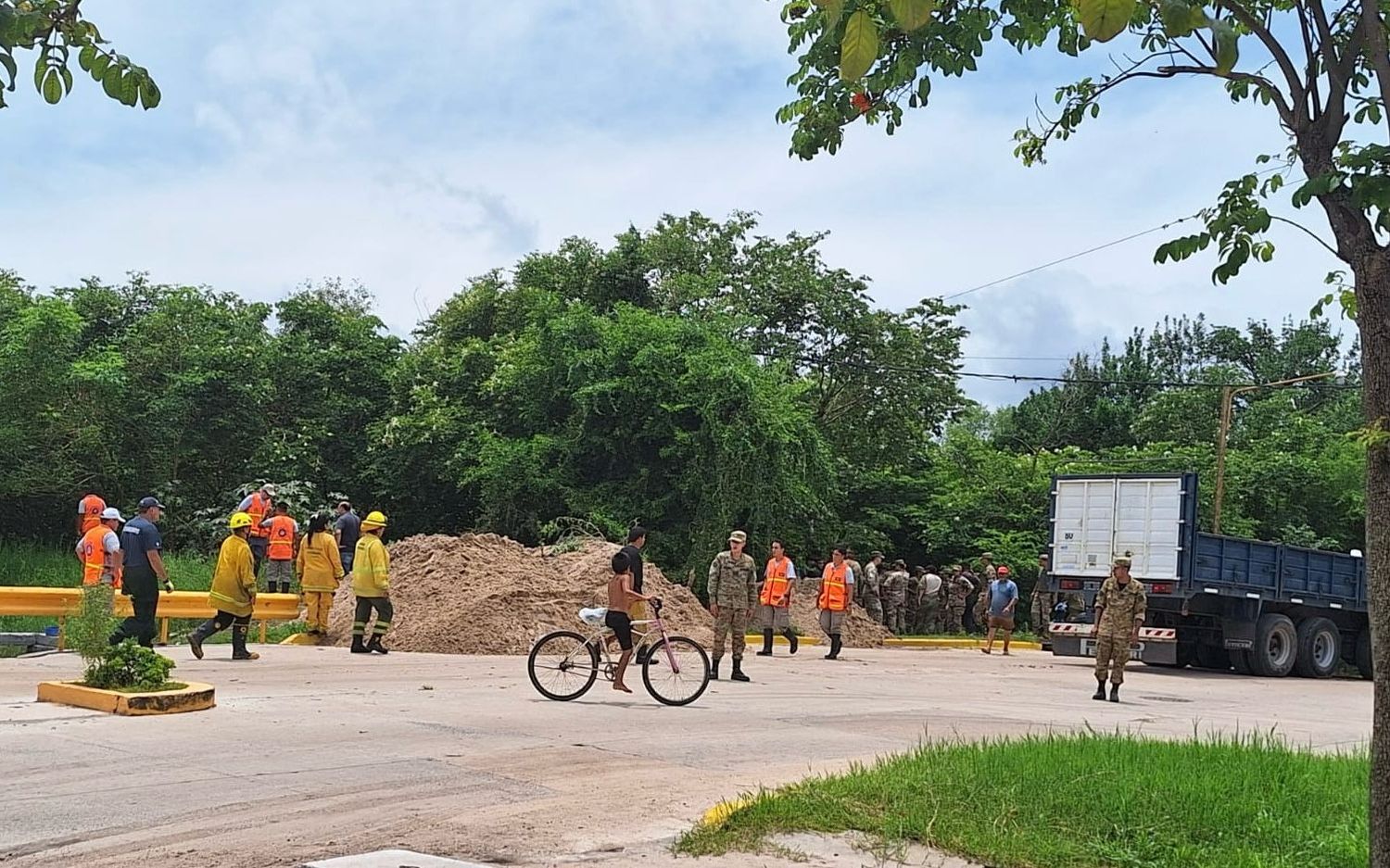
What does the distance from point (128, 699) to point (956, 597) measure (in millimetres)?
22822

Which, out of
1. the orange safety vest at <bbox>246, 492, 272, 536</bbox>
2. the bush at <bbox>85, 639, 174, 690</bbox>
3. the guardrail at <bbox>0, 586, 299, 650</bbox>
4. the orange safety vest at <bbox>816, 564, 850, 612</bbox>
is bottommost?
the bush at <bbox>85, 639, 174, 690</bbox>

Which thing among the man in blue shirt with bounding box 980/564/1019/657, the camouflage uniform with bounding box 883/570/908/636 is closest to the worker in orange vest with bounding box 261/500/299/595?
the man in blue shirt with bounding box 980/564/1019/657

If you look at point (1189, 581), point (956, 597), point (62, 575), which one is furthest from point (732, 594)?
point (956, 597)

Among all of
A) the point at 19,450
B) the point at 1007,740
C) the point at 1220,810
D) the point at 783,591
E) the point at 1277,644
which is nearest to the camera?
the point at 1220,810

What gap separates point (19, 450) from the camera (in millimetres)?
29375

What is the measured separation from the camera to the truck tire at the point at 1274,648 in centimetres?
2267

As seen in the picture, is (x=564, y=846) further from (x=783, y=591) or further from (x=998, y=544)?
(x=998, y=544)

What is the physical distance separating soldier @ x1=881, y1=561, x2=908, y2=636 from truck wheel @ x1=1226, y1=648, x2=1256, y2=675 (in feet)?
24.4

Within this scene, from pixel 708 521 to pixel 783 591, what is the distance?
519 centimetres

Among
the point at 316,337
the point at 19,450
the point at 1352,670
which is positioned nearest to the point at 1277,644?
the point at 1352,670

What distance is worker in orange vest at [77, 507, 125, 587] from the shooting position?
15.4m

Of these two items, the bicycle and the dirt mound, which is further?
the dirt mound

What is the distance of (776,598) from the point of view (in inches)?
861

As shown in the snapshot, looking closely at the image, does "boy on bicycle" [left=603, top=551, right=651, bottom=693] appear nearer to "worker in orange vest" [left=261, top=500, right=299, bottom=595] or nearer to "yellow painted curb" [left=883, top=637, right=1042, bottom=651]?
"worker in orange vest" [left=261, top=500, right=299, bottom=595]
